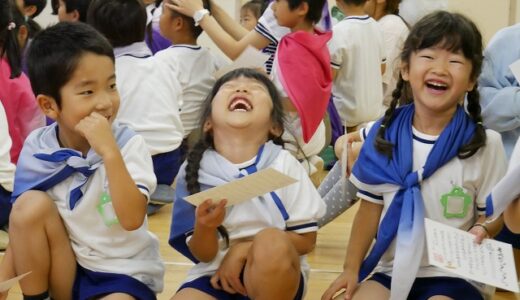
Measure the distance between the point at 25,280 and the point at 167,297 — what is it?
20.8 inches

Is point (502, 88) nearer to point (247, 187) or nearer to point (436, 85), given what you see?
point (436, 85)

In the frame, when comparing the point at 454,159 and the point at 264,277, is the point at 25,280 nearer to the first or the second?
the point at 264,277

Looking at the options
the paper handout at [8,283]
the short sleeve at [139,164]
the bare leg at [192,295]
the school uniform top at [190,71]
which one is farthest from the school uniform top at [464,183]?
the school uniform top at [190,71]

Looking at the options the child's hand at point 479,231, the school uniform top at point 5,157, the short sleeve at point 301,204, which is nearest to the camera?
the child's hand at point 479,231

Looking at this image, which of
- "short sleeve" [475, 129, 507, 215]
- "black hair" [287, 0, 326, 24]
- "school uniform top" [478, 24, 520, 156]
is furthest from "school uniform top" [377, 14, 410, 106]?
"short sleeve" [475, 129, 507, 215]

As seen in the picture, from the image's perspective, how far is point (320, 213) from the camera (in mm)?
1952

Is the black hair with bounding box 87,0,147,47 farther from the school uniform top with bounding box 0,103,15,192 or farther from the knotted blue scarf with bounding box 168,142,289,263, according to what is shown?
the knotted blue scarf with bounding box 168,142,289,263

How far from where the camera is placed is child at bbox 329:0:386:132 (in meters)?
3.63

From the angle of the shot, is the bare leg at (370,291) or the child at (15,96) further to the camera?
the child at (15,96)

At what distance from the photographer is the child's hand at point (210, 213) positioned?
1782 millimetres

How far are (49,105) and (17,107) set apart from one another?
113 cm

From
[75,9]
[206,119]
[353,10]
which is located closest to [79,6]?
[75,9]

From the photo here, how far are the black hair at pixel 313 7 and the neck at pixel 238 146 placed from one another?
126 centimetres

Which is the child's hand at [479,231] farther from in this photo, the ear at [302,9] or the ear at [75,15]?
the ear at [75,15]
